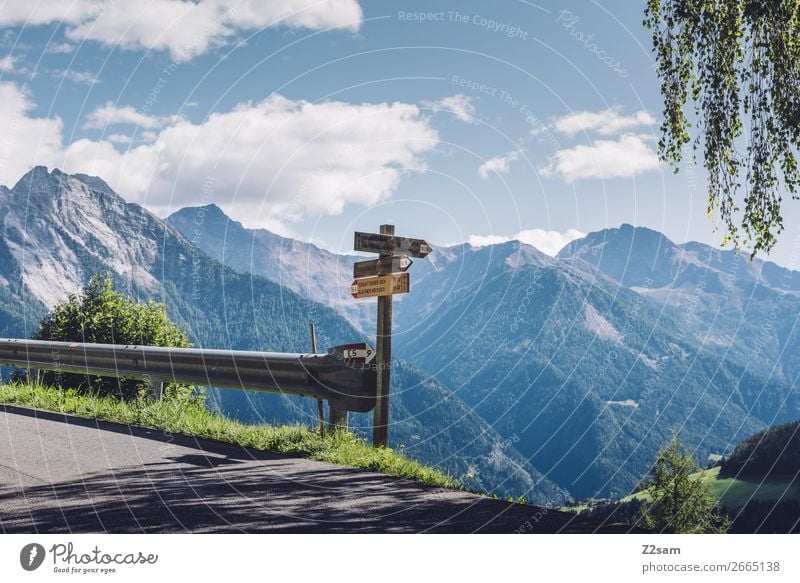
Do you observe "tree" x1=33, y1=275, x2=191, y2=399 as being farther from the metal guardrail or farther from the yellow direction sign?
the yellow direction sign

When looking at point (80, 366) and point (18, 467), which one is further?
point (80, 366)

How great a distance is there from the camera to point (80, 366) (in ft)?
44.8

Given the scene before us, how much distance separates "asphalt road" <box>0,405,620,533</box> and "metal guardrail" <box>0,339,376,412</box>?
51.3 inches

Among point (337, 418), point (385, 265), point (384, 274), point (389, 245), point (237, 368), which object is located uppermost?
point (389, 245)

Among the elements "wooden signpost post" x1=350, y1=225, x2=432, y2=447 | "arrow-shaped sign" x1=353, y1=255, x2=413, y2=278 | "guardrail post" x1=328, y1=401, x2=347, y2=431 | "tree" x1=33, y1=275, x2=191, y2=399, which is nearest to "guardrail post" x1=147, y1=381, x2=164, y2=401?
"guardrail post" x1=328, y1=401, x2=347, y2=431

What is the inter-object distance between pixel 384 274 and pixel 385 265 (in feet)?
0.43

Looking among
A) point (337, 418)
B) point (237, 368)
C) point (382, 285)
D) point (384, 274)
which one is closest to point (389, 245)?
point (384, 274)

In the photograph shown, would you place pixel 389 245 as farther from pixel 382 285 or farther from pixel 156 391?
pixel 156 391

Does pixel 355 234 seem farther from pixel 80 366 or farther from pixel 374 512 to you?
pixel 80 366

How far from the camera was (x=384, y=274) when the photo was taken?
10758 mm

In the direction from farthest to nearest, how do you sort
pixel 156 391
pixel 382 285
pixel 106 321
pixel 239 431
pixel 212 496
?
1. pixel 106 321
2. pixel 156 391
3. pixel 382 285
4. pixel 239 431
5. pixel 212 496

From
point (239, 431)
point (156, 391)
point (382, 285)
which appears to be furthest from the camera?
point (156, 391)
